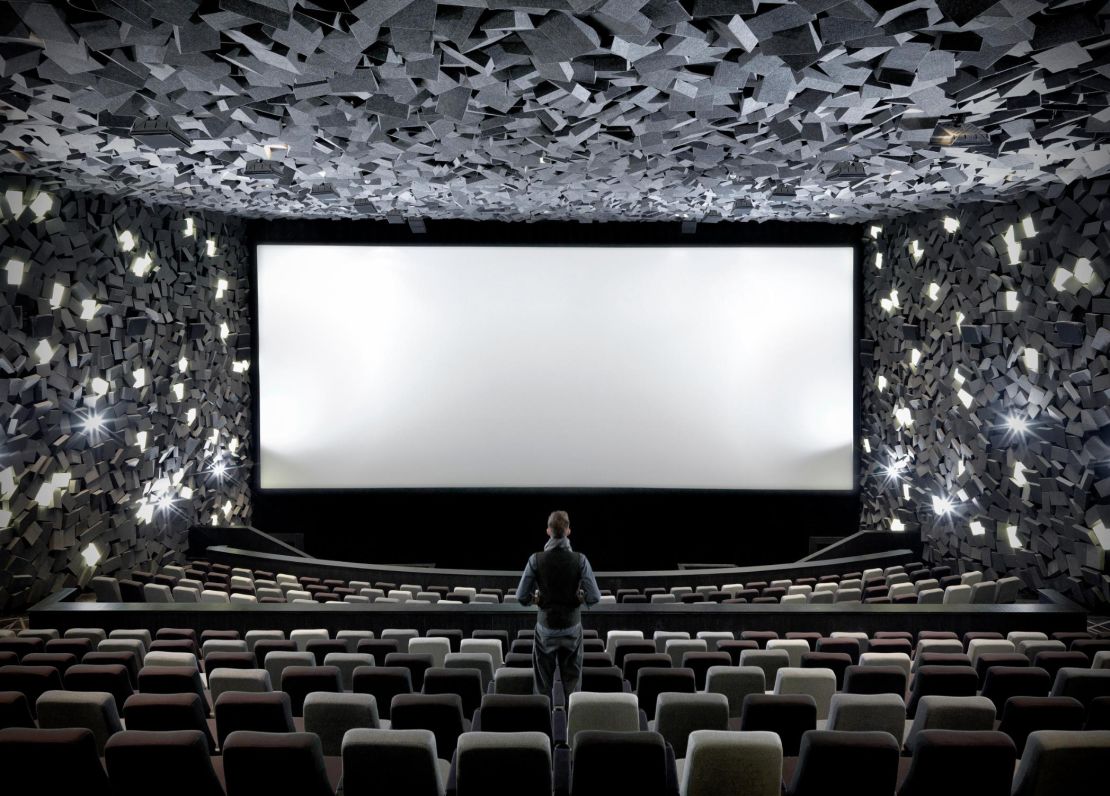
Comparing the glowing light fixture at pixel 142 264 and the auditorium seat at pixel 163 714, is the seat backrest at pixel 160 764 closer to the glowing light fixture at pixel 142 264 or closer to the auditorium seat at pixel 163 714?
the auditorium seat at pixel 163 714

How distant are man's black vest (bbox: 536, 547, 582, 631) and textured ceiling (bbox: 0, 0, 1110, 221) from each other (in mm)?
3489

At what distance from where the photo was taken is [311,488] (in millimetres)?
13070

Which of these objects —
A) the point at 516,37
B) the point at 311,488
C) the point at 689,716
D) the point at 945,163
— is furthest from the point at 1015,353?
the point at 311,488

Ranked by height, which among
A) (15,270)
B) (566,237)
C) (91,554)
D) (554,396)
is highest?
(566,237)

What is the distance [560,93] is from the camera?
19.5 feet

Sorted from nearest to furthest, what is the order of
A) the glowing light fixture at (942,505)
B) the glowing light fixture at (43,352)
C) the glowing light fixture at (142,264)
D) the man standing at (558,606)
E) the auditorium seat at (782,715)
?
the auditorium seat at (782,715), the man standing at (558,606), the glowing light fixture at (43,352), the glowing light fixture at (142,264), the glowing light fixture at (942,505)

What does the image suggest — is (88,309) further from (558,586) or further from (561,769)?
(561,769)

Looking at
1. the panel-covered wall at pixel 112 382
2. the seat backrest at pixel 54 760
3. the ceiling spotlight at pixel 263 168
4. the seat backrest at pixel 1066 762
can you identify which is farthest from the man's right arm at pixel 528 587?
the panel-covered wall at pixel 112 382

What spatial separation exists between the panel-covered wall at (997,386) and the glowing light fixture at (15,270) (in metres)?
12.1

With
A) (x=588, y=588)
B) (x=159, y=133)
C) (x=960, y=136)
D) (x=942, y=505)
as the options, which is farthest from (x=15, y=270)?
(x=942, y=505)

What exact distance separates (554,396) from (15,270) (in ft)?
26.2

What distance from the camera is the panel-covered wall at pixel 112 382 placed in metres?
8.24

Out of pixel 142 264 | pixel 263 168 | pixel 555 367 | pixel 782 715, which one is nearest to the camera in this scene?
pixel 782 715

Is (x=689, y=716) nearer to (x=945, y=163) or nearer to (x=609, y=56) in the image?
(x=609, y=56)
